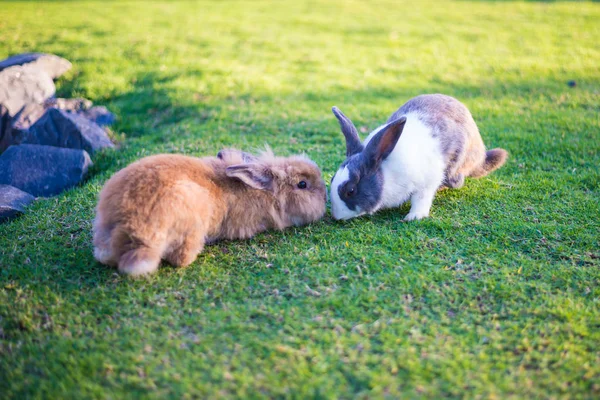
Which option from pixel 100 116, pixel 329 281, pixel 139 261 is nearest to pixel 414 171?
pixel 329 281

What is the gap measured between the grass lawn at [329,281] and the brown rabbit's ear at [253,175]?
1.45 ft

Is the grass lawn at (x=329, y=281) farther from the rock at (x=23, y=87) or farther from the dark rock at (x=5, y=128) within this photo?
the dark rock at (x=5, y=128)

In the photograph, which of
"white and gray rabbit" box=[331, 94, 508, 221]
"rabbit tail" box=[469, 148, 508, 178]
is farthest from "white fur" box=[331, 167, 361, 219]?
"rabbit tail" box=[469, 148, 508, 178]

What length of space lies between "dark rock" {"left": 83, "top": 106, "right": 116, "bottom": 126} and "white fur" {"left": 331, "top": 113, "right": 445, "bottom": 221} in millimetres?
3966

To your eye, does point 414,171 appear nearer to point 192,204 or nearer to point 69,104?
point 192,204

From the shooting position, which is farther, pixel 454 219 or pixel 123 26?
pixel 123 26

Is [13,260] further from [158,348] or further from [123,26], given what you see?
[123,26]

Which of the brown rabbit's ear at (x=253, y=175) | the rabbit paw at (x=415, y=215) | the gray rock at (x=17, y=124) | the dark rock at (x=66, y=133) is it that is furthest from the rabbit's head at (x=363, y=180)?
the gray rock at (x=17, y=124)

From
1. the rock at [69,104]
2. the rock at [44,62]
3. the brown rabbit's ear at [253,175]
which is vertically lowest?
the rock at [69,104]

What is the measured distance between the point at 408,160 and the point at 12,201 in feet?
11.8

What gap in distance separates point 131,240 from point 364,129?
12.1ft

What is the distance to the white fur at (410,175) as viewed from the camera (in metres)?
4.21

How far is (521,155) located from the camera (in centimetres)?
561

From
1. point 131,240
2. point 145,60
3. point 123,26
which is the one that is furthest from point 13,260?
point 123,26
